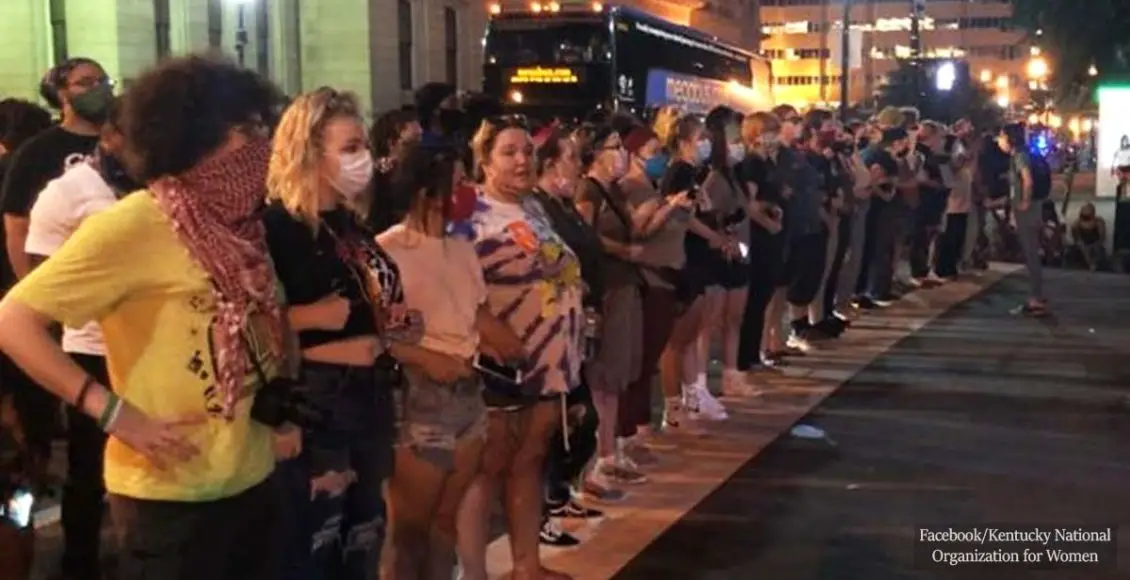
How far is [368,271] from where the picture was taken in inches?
167

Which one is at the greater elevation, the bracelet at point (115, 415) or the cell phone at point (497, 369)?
the bracelet at point (115, 415)

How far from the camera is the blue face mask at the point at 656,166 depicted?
836 cm

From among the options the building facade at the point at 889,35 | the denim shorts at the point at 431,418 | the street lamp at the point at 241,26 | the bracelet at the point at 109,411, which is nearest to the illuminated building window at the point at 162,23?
the street lamp at the point at 241,26

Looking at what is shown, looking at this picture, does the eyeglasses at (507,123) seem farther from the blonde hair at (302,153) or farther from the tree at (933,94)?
the tree at (933,94)

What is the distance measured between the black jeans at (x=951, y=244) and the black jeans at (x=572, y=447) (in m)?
11.9

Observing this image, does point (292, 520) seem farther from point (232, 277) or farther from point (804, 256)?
point (804, 256)

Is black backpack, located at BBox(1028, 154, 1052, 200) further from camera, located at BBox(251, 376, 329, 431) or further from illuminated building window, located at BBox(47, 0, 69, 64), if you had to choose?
illuminated building window, located at BBox(47, 0, 69, 64)

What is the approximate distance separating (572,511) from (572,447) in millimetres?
860

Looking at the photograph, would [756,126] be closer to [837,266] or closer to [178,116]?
[837,266]

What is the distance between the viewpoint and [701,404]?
9570 millimetres

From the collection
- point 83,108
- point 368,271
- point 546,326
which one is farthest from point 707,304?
point 368,271

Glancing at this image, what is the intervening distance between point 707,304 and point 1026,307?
22.2ft

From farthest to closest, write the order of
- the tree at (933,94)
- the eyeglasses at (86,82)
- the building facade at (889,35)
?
the building facade at (889,35) → the tree at (933,94) → the eyeglasses at (86,82)

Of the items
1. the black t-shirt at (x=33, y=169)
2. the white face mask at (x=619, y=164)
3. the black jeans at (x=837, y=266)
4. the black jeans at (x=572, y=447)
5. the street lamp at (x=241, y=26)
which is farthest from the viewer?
the street lamp at (x=241, y=26)
